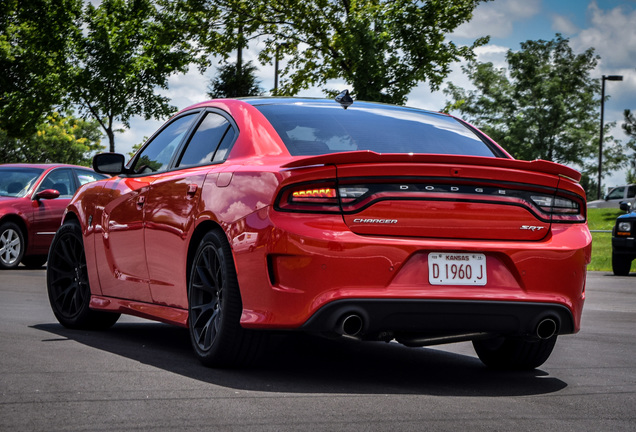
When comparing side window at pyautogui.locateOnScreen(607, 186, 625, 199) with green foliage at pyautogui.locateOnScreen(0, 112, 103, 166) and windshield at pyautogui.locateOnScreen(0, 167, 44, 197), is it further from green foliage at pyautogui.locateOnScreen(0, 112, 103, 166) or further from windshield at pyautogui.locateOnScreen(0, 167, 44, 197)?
windshield at pyautogui.locateOnScreen(0, 167, 44, 197)

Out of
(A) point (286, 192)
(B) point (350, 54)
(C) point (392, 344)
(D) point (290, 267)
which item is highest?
(B) point (350, 54)

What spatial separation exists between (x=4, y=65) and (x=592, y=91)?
38553 millimetres

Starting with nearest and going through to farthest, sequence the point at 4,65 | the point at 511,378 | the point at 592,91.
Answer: the point at 511,378 < the point at 4,65 < the point at 592,91

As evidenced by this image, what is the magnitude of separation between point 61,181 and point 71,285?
9759 millimetres

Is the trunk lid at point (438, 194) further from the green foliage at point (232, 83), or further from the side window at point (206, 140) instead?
the green foliage at point (232, 83)

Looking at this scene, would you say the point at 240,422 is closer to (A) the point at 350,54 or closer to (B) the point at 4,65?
(A) the point at 350,54

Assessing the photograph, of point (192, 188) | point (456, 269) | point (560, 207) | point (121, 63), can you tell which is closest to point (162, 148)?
point (192, 188)

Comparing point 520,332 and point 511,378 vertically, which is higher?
point 520,332

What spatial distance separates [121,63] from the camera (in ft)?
114

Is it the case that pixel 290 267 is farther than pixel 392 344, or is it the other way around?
pixel 392 344

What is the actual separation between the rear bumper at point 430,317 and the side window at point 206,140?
1.50 metres

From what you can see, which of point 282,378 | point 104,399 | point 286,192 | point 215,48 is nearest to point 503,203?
point 286,192

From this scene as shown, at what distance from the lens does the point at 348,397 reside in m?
4.95

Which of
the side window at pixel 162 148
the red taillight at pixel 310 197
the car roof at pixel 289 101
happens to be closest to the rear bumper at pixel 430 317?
the red taillight at pixel 310 197
